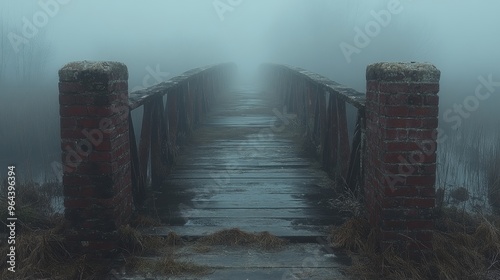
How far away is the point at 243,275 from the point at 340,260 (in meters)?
0.62

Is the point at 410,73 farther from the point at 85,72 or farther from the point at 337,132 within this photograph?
the point at 337,132

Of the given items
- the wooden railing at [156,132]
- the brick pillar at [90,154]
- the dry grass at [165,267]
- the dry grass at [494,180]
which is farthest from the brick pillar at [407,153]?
the dry grass at [494,180]

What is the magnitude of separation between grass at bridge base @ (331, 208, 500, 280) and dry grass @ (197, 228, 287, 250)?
399 mm

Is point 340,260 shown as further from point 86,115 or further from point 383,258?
point 86,115

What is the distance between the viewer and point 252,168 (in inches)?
233

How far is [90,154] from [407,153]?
1941 mm

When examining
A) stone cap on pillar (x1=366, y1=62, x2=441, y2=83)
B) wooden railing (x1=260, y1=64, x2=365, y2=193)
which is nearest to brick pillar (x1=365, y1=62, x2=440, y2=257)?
stone cap on pillar (x1=366, y1=62, x2=441, y2=83)

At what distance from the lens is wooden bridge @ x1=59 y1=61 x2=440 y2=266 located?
3252 mm

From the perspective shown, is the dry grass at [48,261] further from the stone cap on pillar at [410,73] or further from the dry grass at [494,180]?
the dry grass at [494,180]

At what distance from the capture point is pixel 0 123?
11562mm

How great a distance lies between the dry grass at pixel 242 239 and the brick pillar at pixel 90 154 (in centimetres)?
65

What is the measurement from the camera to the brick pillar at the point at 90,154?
3.27m

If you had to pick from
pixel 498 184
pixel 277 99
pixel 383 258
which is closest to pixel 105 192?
pixel 383 258

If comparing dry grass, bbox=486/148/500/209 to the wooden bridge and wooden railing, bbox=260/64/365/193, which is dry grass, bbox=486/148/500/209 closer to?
wooden railing, bbox=260/64/365/193
